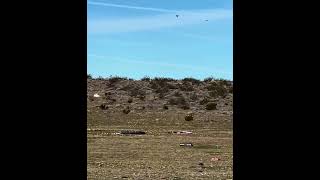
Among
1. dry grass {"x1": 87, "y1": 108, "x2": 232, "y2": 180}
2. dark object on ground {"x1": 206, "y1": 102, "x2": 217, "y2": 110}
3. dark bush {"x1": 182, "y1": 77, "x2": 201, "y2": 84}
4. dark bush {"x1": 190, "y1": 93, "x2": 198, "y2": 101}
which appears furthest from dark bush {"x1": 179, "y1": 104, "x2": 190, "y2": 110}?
dry grass {"x1": 87, "y1": 108, "x2": 232, "y2": 180}

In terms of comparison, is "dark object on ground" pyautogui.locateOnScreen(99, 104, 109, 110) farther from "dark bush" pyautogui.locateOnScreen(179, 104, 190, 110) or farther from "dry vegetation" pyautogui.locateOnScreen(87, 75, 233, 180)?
"dark bush" pyautogui.locateOnScreen(179, 104, 190, 110)

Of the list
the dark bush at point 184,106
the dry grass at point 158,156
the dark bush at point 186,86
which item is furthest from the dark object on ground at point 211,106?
the dry grass at point 158,156

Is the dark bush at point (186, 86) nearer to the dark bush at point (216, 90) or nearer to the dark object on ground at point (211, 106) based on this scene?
the dark bush at point (216, 90)

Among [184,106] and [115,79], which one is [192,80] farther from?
[184,106]

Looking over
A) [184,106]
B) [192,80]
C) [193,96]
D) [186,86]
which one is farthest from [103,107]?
[192,80]

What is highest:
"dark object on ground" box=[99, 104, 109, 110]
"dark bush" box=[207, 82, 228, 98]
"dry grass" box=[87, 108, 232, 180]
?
"dark bush" box=[207, 82, 228, 98]

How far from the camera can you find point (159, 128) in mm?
26766

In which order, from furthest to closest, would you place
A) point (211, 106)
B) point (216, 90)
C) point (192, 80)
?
point (192, 80) < point (216, 90) < point (211, 106)

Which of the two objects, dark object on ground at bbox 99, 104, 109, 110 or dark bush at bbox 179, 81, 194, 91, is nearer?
dark object on ground at bbox 99, 104, 109, 110

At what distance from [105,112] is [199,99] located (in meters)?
10.5

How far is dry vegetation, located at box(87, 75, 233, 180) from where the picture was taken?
13078 mm

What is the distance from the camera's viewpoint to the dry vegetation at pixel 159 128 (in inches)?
515
